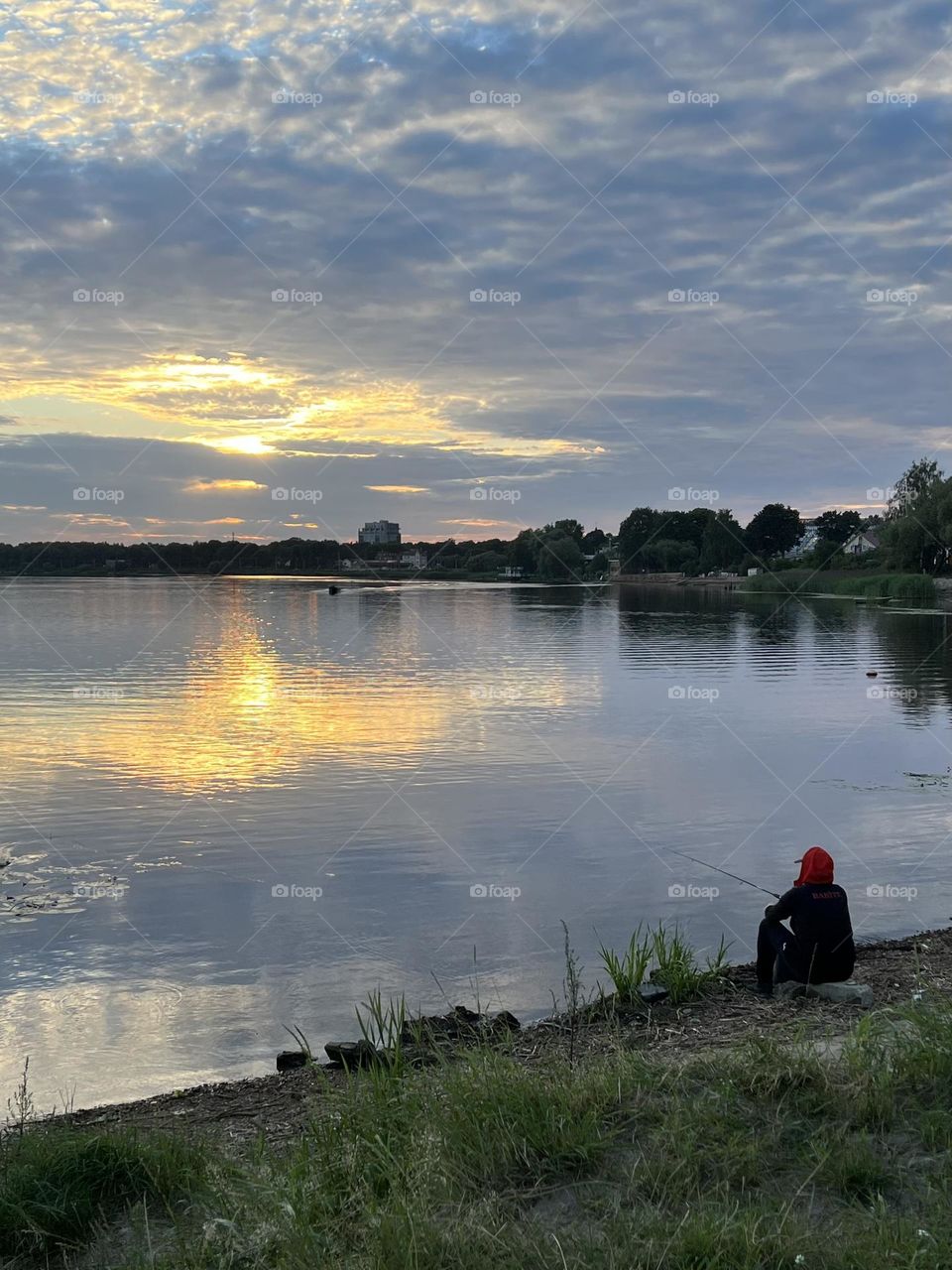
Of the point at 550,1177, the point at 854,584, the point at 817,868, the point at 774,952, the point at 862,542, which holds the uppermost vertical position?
the point at 862,542

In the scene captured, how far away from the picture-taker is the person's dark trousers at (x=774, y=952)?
7.93 meters

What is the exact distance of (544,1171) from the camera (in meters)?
4.60

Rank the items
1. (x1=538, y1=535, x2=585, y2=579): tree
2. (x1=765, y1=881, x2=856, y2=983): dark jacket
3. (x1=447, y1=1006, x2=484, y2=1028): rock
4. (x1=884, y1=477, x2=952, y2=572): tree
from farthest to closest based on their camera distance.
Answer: (x1=538, y1=535, x2=585, y2=579): tree
(x1=884, y1=477, x2=952, y2=572): tree
(x1=765, y1=881, x2=856, y2=983): dark jacket
(x1=447, y1=1006, x2=484, y2=1028): rock

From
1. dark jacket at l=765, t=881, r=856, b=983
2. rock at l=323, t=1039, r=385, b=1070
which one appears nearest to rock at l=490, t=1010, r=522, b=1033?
rock at l=323, t=1039, r=385, b=1070

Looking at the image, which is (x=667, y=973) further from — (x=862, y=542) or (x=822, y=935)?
(x=862, y=542)

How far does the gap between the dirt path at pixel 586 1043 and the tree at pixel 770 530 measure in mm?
154956

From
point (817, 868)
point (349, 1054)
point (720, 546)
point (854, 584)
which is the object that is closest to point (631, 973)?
point (817, 868)

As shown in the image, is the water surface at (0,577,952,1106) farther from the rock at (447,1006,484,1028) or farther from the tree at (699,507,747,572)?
the tree at (699,507,747,572)

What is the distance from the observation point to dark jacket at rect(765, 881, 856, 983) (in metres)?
7.71

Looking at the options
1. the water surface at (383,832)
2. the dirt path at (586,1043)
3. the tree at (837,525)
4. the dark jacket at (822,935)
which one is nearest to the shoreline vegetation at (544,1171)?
the dirt path at (586,1043)

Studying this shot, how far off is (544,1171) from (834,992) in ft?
11.9

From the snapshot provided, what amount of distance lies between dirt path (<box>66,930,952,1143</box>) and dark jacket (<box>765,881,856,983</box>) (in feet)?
0.94

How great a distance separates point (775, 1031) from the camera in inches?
260

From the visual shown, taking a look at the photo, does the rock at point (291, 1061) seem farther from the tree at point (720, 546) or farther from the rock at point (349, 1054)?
the tree at point (720, 546)
